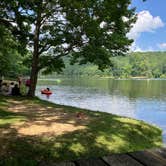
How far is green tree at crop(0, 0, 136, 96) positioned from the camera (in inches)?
856

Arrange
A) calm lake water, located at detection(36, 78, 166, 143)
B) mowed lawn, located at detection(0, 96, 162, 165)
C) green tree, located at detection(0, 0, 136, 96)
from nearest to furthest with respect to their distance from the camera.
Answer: mowed lawn, located at detection(0, 96, 162, 165) → green tree, located at detection(0, 0, 136, 96) → calm lake water, located at detection(36, 78, 166, 143)

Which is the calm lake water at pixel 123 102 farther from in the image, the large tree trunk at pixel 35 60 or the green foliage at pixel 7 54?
the large tree trunk at pixel 35 60

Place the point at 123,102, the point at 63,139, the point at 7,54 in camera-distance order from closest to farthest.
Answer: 1. the point at 63,139
2. the point at 7,54
3. the point at 123,102

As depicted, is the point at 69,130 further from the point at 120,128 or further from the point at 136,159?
the point at 136,159

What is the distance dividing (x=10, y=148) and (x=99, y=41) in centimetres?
1612

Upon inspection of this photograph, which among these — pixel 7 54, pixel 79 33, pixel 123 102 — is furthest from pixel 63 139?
pixel 7 54

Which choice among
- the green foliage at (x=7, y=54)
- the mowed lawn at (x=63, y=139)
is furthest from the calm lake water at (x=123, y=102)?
the green foliage at (x=7, y=54)

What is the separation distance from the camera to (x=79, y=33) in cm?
2300

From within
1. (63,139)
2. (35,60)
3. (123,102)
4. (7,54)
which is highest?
(7,54)

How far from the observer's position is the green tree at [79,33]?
21.8 m

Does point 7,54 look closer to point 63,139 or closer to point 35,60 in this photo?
point 35,60

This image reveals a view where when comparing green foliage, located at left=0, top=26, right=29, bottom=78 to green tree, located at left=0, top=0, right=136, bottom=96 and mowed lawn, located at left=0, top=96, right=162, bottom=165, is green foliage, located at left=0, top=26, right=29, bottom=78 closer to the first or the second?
green tree, located at left=0, top=0, right=136, bottom=96

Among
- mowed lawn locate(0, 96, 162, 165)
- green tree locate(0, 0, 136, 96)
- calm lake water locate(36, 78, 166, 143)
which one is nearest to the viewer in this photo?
mowed lawn locate(0, 96, 162, 165)

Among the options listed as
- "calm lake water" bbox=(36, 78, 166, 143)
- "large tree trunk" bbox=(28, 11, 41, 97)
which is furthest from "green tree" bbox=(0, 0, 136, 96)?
"calm lake water" bbox=(36, 78, 166, 143)
